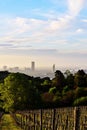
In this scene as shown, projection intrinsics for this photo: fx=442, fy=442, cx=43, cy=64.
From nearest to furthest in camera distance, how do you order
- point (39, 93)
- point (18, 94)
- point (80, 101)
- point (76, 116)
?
point (76, 116) < point (18, 94) < point (39, 93) < point (80, 101)

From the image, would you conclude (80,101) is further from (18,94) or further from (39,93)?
(18,94)

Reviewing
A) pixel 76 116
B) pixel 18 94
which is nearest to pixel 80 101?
pixel 18 94

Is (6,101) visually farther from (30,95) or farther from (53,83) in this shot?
(53,83)

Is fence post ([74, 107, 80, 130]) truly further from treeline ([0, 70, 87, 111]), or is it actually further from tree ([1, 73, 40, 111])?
tree ([1, 73, 40, 111])

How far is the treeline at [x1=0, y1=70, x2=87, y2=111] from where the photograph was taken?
7469 cm

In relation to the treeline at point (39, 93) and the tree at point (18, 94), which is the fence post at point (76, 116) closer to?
the treeline at point (39, 93)

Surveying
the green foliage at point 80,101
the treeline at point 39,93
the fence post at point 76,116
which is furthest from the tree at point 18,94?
the fence post at point 76,116

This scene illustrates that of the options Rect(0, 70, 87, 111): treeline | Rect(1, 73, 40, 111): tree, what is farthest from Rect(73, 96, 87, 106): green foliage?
Rect(1, 73, 40, 111): tree

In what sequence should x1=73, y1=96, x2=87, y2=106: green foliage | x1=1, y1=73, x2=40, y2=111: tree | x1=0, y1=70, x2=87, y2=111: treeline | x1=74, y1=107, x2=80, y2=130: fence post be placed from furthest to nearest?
x1=73, y1=96, x2=87, y2=106: green foliage < x1=0, y1=70, x2=87, y2=111: treeline < x1=1, y1=73, x2=40, y2=111: tree < x1=74, y1=107, x2=80, y2=130: fence post

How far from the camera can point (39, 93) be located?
80688 millimetres

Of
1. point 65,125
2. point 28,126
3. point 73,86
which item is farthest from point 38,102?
point 65,125

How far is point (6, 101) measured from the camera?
7638 centimetres

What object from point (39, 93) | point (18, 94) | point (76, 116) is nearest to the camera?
point (76, 116)

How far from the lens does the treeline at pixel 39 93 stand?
74688 mm
